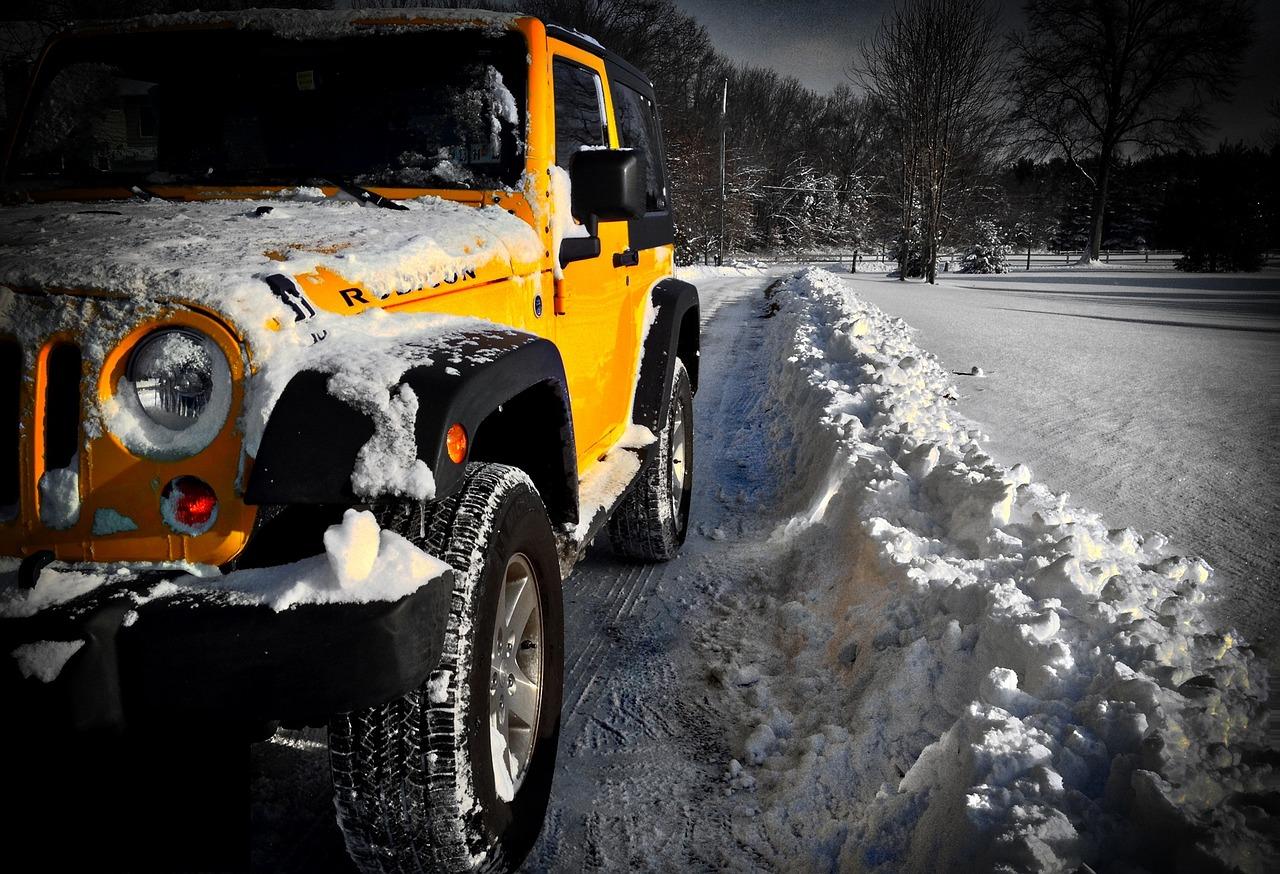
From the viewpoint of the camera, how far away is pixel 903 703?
2641 mm

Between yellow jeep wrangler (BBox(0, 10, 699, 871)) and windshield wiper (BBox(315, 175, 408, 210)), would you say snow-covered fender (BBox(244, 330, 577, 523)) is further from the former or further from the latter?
windshield wiper (BBox(315, 175, 408, 210))

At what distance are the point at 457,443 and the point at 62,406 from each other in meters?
0.75

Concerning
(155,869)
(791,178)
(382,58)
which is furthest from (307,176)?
(791,178)

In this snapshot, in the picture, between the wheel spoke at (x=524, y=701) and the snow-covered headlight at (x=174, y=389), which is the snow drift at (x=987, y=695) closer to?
the wheel spoke at (x=524, y=701)

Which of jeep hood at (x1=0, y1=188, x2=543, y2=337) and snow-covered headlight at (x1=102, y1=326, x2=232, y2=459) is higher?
jeep hood at (x1=0, y1=188, x2=543, y2=337)

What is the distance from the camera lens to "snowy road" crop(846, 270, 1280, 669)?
420 cm

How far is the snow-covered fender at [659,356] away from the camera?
12.7ft

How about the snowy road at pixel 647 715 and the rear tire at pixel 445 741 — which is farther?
the snowy road at pixel 647 715

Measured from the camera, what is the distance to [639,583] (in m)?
4.08

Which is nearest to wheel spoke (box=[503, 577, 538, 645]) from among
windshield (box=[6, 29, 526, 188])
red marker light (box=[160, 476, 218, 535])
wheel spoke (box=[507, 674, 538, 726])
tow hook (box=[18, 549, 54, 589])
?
wheel spoke (box=[507, 674, 538, 726])

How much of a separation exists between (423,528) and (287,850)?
1152 millimetres

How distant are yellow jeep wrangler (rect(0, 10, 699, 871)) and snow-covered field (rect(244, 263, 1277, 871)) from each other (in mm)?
575

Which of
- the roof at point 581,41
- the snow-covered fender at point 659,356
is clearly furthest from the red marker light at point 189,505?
the snow-covered fender at point 659,356

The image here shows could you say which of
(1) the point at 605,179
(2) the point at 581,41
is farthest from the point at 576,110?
(1) the point at 605,179
